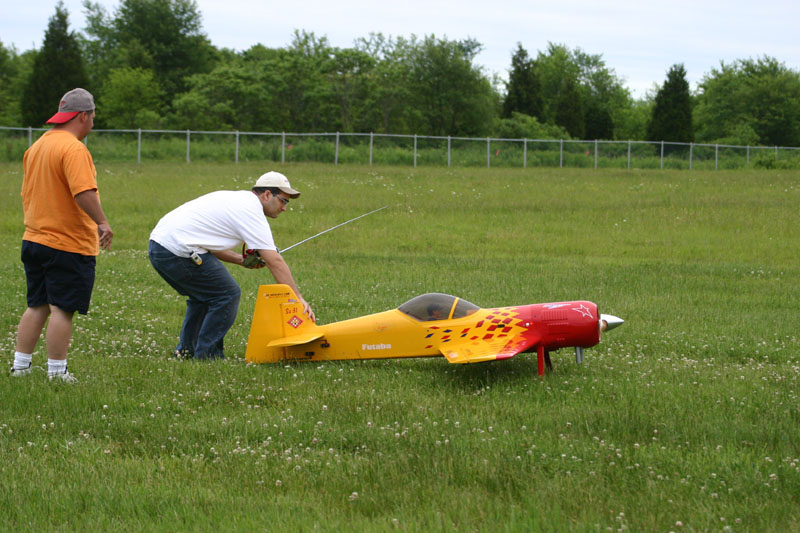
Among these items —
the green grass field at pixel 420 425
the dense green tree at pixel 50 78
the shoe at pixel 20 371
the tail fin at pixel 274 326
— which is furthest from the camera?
the dense green tree at pixel 50 78

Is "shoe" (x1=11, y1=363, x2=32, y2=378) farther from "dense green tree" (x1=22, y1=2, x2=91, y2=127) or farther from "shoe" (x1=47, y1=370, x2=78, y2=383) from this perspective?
"dense green tree" (x1=22, y1=2, x2=91, y2=127)

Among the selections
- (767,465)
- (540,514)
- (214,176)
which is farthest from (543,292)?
(214,176)

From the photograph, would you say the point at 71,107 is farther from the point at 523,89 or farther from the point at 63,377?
the point at 523,89

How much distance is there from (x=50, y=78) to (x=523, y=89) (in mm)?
39144

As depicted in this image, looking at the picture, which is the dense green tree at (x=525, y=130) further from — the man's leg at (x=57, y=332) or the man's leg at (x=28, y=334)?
the man's leg at (x=57, y=332)

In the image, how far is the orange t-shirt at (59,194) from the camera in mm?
6617

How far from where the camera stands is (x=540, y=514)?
13.6ft

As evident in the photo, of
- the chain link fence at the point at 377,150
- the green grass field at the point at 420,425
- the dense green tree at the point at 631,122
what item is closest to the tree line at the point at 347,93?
the dense green tree at the point at 631,122

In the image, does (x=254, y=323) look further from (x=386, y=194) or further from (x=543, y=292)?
(x=386, y=194)

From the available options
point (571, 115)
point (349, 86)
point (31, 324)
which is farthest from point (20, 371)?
Answer: point (571, 115)

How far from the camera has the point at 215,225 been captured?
7895 mm

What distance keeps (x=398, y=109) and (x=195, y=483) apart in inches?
2297

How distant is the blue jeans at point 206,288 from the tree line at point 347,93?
5098cm

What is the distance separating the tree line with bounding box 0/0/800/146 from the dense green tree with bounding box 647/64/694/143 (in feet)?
0.30
